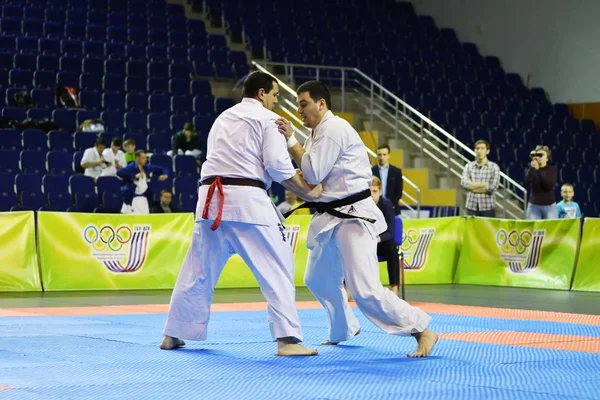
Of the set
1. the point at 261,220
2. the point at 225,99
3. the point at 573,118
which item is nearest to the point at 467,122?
the point at 573,118

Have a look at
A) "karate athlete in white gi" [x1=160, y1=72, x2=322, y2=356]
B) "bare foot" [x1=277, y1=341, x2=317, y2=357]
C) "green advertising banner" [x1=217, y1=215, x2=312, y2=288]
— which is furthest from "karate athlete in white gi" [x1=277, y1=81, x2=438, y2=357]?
"green advertising banner" [x1=217, y1=215, x2=312, y2=288]

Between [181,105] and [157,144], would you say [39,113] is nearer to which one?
[157,144]

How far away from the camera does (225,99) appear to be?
18578 mm

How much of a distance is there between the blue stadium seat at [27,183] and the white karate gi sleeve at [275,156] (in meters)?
9.22

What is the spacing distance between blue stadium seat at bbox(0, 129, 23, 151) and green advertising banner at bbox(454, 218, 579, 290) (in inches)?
285

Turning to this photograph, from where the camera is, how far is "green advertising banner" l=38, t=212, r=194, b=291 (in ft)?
38.2

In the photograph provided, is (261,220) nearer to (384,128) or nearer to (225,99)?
(225,99)

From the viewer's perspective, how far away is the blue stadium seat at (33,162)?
1473 centimetres

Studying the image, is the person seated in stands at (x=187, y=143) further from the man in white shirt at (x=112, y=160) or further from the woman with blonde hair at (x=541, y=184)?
the woman with blonde hair at (x=541, y=184)

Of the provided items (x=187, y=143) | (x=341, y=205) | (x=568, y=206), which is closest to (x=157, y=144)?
(x=187, y=143)

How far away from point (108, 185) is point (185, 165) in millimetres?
1775

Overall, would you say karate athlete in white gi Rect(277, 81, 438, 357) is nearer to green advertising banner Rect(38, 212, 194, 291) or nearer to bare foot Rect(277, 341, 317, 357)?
bare foot Rect(277, 341, 317, 357)

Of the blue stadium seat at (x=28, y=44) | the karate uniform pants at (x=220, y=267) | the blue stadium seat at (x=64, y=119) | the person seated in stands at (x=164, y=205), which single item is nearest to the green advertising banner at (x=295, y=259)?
the person seated in stands at (x=164, y=205)

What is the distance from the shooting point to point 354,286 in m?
5.75
